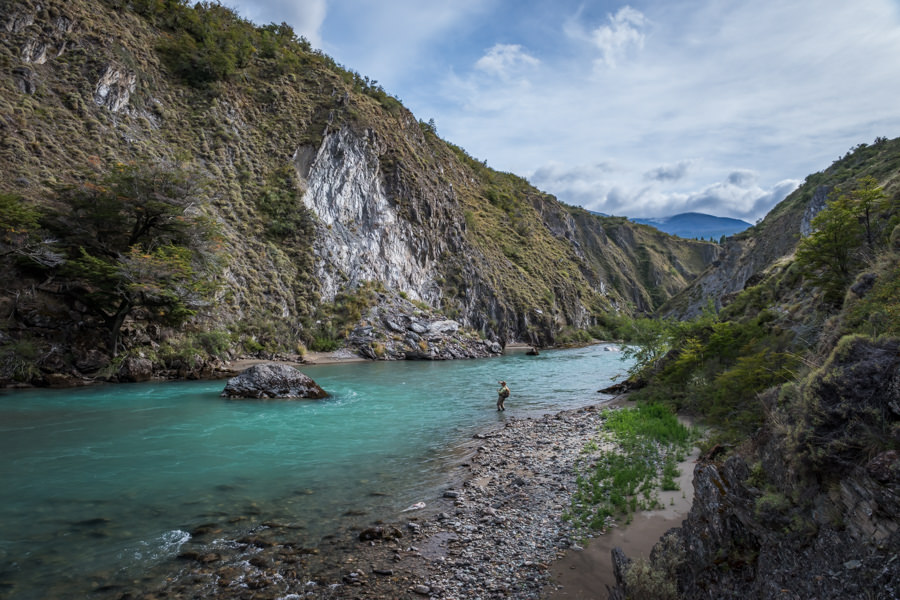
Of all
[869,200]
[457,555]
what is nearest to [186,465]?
[457,555]

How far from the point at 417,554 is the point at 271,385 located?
637 inches

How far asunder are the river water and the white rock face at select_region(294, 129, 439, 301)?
25.9 meters

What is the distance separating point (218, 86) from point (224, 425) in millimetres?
43177

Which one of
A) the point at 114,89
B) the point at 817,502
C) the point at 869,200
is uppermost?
the point at 114,89

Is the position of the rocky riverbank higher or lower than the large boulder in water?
lower

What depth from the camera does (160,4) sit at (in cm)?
4497

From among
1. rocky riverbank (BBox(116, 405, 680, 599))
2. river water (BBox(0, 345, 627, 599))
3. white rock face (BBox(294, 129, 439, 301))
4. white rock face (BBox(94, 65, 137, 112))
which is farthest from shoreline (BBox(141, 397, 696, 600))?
white rock face (BBox(94, 65, 137, 112))

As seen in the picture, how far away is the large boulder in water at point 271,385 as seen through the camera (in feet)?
66.1

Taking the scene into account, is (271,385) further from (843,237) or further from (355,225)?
(355,225)

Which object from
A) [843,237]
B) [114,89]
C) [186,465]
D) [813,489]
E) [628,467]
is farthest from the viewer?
[114,89]

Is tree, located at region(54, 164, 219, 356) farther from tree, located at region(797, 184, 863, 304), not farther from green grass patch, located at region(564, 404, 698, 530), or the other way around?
tree, located at region(797, 184, 863, 304)

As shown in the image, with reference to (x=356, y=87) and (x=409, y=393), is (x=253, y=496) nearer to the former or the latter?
(x=409, y=393)

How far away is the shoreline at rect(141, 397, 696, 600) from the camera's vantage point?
223 inches

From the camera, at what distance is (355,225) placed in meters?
49.8
